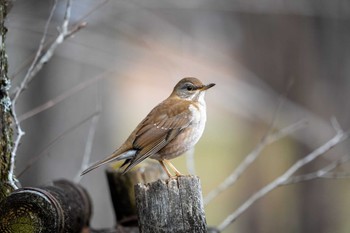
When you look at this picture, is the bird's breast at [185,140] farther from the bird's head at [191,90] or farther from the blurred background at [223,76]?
the blurred background at [223,76]

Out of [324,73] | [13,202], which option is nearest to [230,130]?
[324,73]

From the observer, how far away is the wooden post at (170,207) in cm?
412

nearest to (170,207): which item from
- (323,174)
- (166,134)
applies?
(166,134)

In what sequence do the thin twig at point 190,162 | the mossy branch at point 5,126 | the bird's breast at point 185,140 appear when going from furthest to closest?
1. the thin twig at point 190,162
2. the bird's breast at point 185,140
3. the mossy branch at point 5,126

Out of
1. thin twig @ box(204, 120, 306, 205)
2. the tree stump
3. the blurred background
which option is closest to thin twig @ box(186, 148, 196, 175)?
thin twig @ box(204, 120, 306, 205)

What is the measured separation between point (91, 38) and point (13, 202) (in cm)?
763

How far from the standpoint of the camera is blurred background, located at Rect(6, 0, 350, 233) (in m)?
11.3

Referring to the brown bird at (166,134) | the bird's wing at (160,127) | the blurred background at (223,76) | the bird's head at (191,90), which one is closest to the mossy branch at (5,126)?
the brown bird at (166,134)

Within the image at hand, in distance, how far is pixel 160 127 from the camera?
5516 mm

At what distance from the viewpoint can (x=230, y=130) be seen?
21031mm

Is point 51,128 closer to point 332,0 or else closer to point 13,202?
point 332,0

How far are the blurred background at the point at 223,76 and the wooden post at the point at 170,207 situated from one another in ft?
17.9

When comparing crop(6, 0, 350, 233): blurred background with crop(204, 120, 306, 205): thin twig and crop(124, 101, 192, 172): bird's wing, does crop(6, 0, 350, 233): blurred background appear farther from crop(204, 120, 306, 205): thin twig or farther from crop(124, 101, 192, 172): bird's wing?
crop(124, 101, 192, 172): bird's wing

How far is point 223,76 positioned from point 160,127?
7.71 m
